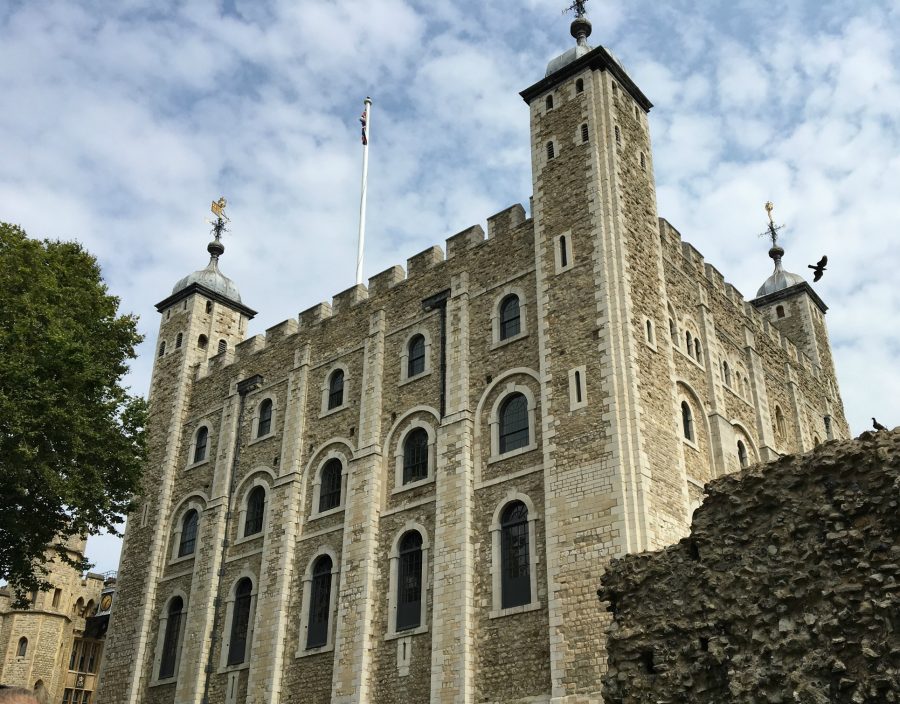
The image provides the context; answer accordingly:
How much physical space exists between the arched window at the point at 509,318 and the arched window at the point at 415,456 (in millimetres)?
3454

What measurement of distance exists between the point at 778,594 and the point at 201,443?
25126 mm

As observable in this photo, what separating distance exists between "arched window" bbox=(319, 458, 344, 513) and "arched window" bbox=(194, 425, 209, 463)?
660 centimetres

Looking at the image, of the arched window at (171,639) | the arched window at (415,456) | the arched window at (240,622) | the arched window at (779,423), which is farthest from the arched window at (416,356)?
the arched window at (779,423)

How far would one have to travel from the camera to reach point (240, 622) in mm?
26719

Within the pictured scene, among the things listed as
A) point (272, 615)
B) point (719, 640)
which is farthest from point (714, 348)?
point (719, 640)

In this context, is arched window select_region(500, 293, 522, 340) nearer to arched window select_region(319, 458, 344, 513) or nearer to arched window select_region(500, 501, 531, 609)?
arched window select_region(500, 501, 531, 609)

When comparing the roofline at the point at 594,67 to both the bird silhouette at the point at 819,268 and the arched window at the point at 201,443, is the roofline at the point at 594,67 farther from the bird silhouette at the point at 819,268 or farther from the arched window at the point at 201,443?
the arched window at the point at 201,443

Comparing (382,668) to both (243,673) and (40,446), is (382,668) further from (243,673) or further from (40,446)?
(40,446)

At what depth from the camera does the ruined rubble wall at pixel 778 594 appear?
A: 30.6ft

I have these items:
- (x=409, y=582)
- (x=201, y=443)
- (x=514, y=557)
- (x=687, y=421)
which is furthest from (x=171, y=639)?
(x=687, y=421)

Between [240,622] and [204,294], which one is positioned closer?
[240,622]

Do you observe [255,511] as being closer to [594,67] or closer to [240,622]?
[240,622]

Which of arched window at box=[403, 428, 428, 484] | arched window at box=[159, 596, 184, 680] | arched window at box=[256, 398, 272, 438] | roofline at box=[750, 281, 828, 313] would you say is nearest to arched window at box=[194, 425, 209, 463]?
arched window at box=[256, 398, 272, 438]

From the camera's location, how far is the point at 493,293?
24938 mm
